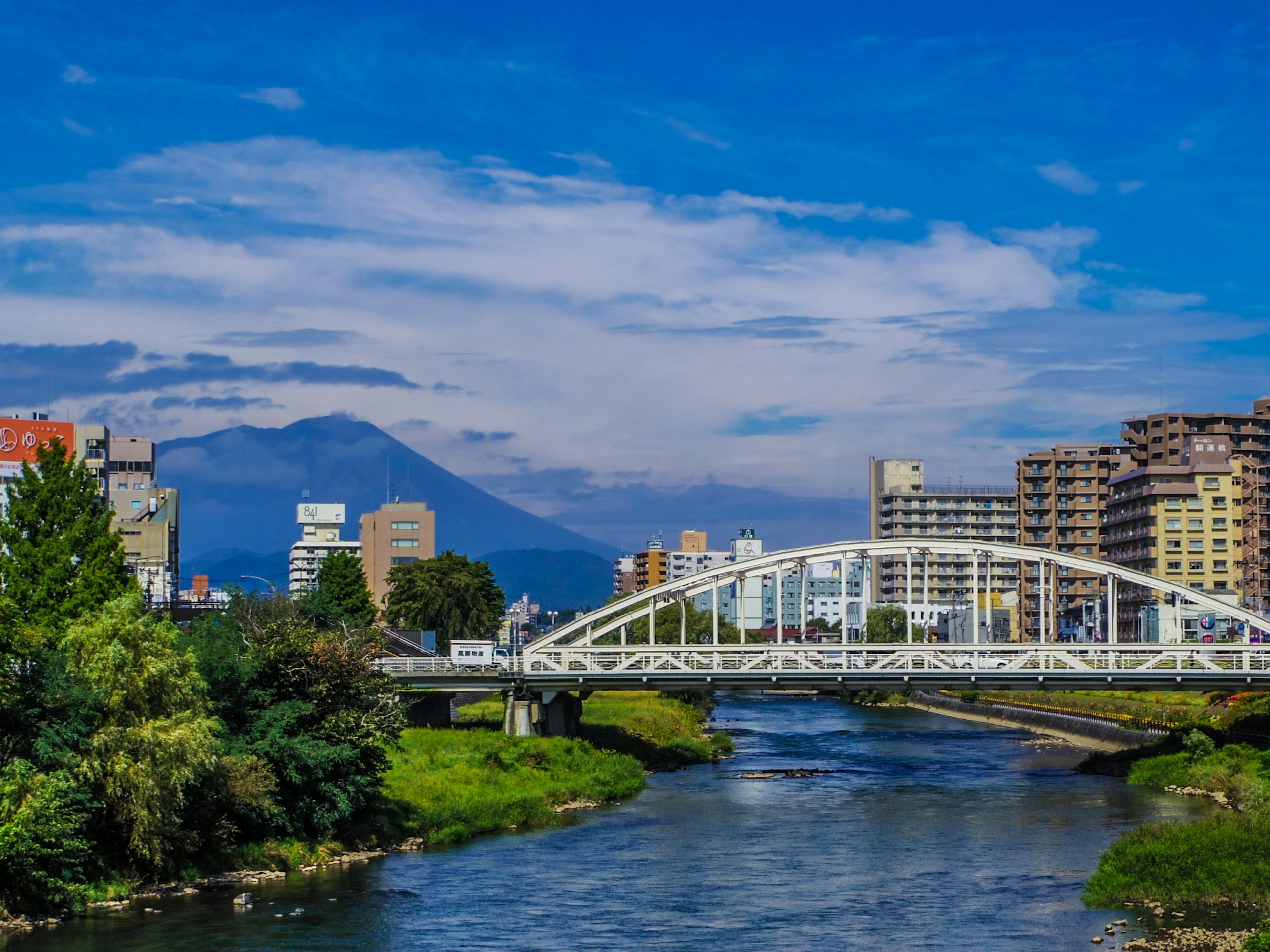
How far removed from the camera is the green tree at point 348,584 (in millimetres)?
111250

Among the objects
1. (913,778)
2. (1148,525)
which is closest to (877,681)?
(913,778)

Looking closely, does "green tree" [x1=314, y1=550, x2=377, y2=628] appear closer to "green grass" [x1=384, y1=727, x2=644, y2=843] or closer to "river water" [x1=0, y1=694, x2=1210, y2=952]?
"green grass" [x1=384, y1=727, x2=644, y2=843]

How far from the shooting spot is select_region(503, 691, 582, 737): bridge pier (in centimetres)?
7206

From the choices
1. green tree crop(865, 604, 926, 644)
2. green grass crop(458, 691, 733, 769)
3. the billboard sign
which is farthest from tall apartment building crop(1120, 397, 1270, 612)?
the billboard sign

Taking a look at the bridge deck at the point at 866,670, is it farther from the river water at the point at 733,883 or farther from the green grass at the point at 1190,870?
the green grass at the point at 1190,870

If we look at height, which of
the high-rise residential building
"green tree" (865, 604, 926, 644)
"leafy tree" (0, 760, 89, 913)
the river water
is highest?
the high-rise residential building

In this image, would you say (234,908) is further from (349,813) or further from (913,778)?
(913,778)

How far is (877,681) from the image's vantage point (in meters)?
68.9

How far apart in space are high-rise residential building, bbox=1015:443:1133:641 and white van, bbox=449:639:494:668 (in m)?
95.1

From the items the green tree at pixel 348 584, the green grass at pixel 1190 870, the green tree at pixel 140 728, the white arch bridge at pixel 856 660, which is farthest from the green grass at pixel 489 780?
the green tree at pixel 348 584

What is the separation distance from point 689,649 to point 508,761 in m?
12.3

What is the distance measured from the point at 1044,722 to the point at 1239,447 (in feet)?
247

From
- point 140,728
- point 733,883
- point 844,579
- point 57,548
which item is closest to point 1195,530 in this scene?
point 844,579

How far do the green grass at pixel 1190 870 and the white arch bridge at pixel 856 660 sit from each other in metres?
24.5
